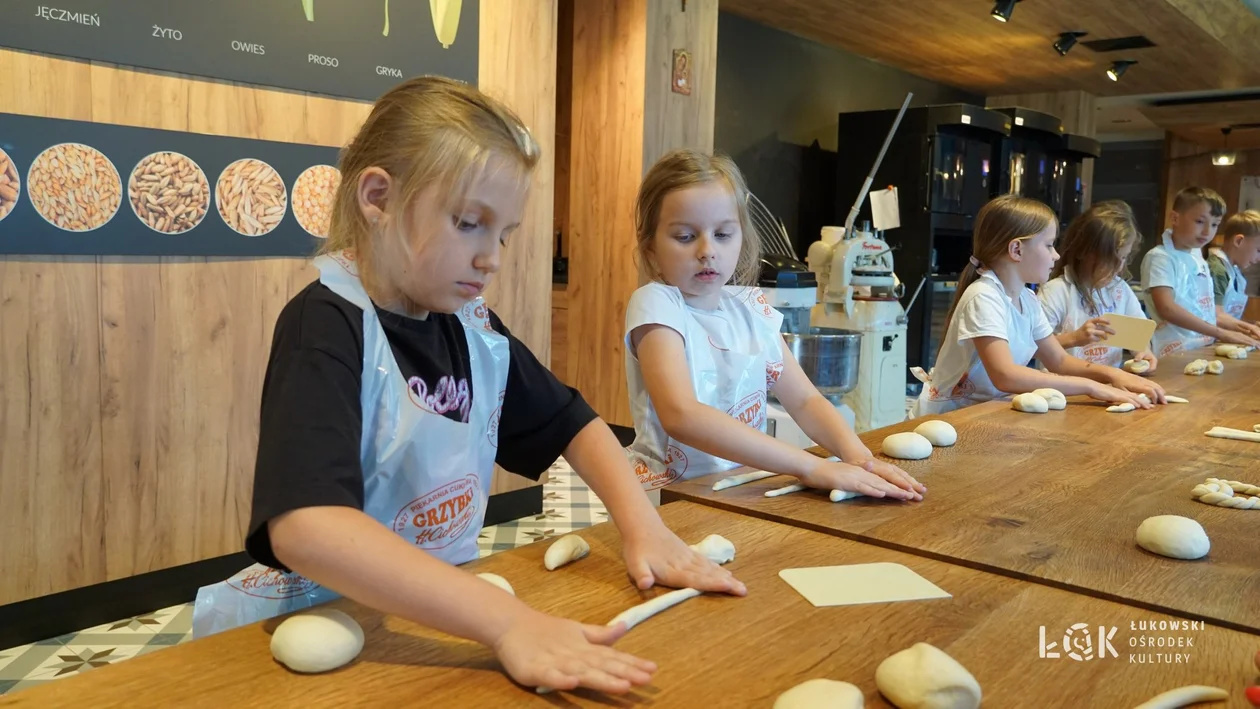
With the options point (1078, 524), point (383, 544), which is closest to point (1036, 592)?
point (1078, 524)

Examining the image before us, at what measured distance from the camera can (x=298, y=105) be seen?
2.30 meters

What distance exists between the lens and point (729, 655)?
657mm

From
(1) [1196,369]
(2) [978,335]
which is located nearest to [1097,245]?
(1) [1196,369]

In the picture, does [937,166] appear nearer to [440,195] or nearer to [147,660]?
[440,195]

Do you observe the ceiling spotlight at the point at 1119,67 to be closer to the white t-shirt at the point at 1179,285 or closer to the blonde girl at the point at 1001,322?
the white t-shirt at the point at 1179,285

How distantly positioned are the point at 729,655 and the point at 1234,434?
1.32m

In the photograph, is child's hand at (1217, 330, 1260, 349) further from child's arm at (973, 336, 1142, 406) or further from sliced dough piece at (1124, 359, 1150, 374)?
child's arm at (973, 336, 1142, 406)

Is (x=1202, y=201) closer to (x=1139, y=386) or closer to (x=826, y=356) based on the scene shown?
(x=826, y=356)

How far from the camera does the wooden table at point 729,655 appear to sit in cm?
59

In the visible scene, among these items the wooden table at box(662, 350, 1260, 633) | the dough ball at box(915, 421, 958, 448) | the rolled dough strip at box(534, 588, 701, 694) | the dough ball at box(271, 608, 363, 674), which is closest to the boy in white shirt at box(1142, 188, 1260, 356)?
the wooden table at box(662, 350, 1260, 633)

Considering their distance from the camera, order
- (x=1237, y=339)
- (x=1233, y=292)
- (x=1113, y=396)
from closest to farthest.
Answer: (x=1113, y=396), (x=1237, y=339), (x=1233, y=292)

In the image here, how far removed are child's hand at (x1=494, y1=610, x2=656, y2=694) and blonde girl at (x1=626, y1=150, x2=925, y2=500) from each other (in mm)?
664

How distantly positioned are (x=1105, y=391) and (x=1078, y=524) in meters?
1.04

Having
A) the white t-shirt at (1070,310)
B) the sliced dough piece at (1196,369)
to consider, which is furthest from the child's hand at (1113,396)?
the white t-shirt at (1070,310)
